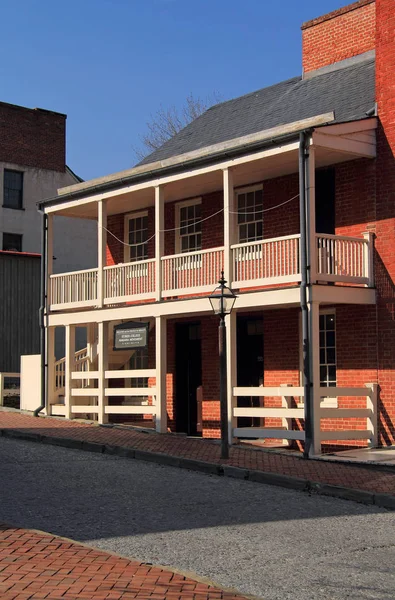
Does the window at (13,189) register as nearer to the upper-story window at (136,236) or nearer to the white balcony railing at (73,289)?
the upper-story window at (136,236)

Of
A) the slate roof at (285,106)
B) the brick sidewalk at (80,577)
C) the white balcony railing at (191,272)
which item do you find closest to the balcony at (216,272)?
the white balcony railing at (191,272)

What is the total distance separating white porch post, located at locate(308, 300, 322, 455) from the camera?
50.8 ft

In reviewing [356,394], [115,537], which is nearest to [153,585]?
[115,537]

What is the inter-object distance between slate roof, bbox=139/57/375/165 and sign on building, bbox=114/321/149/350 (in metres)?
4.82

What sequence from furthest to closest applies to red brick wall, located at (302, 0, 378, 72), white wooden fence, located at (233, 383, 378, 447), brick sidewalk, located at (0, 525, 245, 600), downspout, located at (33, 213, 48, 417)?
downspout, located at (33, 213, 48, 417) < red brick wall, located at (302, 0, 378, 72) < white wooden fence, located at (233, 383, 378, 447) < brick sidewalk, located at (0, 525, 245, 600)

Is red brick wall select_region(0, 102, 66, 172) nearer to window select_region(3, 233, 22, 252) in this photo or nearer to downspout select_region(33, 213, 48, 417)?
window select_region(3, 233, 22, 252)

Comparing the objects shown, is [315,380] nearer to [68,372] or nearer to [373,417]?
[373,417]

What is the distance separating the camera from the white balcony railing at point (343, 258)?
53.4 feet

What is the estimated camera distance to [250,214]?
1980 cm

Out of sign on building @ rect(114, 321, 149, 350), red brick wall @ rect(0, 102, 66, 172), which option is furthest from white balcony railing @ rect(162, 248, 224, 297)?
red brick wall @ rect(0, 102, 66, 172)

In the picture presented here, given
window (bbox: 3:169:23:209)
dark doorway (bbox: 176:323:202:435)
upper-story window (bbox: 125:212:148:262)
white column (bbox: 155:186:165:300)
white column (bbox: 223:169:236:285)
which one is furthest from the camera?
window (bbox: 3:169:23:209)

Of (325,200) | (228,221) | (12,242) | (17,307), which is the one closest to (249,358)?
(228,221)

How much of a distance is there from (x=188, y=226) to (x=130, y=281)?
2.22m

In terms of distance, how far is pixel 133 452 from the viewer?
15438 millimetres
